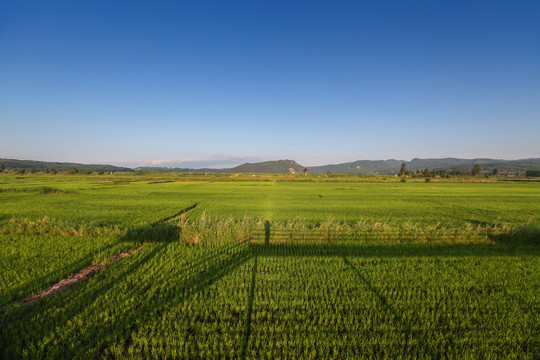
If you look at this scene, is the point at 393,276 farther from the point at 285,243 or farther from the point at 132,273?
the point at 132,273

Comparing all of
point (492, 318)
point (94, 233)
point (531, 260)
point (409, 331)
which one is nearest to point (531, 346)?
point (492, 318)

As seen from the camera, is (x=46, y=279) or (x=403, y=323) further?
(x=46, y=279)

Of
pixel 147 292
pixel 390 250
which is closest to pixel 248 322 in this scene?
pixel 147 292

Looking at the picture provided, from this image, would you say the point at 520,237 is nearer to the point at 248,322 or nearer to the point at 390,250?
the point at 390,250

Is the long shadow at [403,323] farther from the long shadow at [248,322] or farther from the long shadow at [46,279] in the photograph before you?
the long shadow at [46,279]

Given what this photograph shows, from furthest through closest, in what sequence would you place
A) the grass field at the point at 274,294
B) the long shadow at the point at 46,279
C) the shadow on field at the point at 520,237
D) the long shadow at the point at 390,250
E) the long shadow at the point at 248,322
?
the shadow on field at the point at 520,237 < the long shadow at the point at 390,250 < the long shadow at the point at 46,279 < the grass field at the point at 274,294 < the long shadow at the point at 248,322

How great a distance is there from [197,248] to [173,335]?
17.1 ft

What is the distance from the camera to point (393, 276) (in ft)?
22.2

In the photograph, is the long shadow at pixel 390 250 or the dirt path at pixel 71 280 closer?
the dirt path at pixel 71 280

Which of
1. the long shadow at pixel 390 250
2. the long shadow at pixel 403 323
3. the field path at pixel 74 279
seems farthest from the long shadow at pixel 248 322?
the field path at pixel 74 279

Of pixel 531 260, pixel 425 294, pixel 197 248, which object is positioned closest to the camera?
pixel 425 294

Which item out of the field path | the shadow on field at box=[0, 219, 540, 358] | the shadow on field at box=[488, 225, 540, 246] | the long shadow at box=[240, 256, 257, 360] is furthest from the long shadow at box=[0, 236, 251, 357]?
the shadow on field at box=[488, 225, 540, 246]

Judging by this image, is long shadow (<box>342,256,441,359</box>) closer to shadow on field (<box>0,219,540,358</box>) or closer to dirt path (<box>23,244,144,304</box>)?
shadow on field (<box>0,219,540,358</box>)

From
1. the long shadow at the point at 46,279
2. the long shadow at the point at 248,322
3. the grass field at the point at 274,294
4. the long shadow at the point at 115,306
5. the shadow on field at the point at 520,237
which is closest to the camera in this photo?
the long shadow at the point at 248,322
